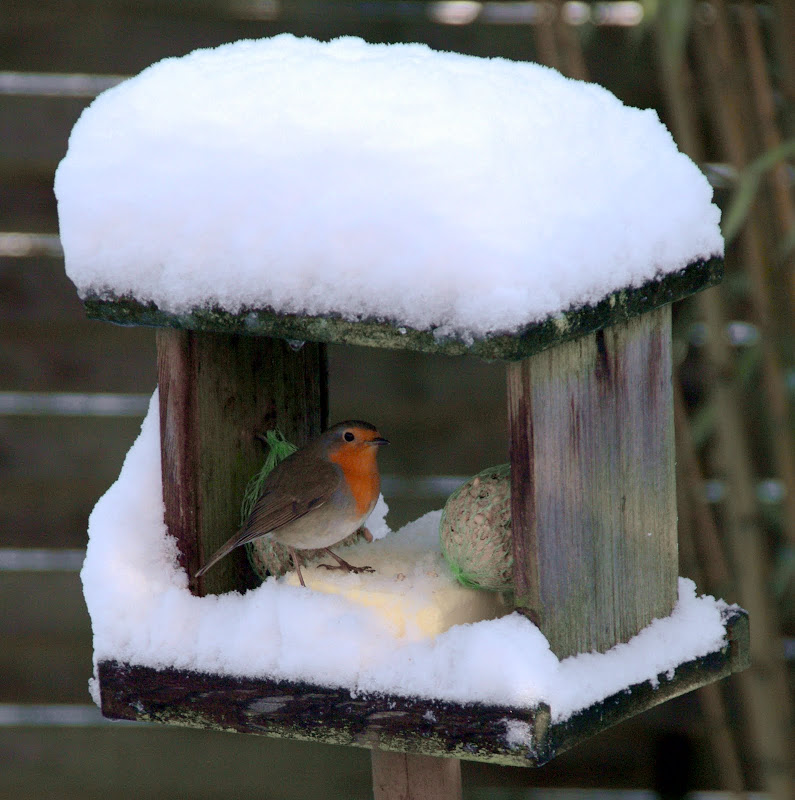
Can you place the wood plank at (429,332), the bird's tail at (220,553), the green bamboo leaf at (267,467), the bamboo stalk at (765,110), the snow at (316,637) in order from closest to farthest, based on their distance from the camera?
the wood plank at (429,332) → the snow at (316,637) → the bird's tail at (220,553) → the green bamboo leaf at (267,467) → the bamboo stalk at (765,110)

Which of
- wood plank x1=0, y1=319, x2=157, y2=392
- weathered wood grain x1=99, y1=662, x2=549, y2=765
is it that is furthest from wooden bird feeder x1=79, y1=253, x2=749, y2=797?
wood plank x1=0, y1=319, x2=157, y2=392

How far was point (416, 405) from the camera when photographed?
2682 millimetres

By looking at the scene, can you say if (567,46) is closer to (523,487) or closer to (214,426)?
(214,426)

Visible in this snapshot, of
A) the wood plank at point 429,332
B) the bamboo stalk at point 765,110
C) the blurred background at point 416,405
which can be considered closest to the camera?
the wood plank at point 429,332

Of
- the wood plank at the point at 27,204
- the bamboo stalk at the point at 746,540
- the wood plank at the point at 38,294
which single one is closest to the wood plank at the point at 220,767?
the bamboo stalk at the point at 746,540

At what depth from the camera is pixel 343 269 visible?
4.15 feet

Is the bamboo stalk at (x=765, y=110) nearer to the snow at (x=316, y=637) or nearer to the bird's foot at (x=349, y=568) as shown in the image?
the snow at (x=316, y=637)

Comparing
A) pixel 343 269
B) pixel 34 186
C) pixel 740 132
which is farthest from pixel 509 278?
pixel 34 186

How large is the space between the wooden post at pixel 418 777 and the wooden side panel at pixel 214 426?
0.28m

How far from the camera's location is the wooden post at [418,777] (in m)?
1.56

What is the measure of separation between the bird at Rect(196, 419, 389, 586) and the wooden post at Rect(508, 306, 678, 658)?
270 mm

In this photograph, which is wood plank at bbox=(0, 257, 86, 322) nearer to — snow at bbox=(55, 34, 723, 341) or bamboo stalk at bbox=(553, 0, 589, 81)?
bamboo stalk at bbox=(553, 0, 589, 81)

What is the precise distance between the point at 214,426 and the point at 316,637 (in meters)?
0.30

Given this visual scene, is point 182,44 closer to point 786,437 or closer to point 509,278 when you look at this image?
point 786,437
